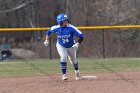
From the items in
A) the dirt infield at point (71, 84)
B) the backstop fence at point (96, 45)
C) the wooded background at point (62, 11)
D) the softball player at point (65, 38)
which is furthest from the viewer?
the wooded background at point (62, 11)

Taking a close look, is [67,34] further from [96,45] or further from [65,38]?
[96,45]

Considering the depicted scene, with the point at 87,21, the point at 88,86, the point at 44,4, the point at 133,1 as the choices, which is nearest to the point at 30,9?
the point at 44,4

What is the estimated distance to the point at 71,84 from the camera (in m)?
12.4

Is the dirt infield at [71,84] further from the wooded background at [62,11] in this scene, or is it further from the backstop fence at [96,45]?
the wooded background at [62,11]

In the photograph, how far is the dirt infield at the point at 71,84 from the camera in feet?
37.3

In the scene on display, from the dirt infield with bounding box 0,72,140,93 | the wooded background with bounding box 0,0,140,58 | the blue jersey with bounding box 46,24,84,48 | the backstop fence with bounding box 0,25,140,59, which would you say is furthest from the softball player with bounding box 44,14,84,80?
the wooded background with bounding box 0,0,140,58

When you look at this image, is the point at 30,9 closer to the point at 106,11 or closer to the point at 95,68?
the point at 106,11

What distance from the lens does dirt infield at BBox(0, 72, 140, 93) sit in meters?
11.4

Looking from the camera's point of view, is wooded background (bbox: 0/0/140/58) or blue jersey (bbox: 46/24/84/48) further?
wooded background (bbox: 0/0/140/58)

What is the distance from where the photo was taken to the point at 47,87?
11930 mm

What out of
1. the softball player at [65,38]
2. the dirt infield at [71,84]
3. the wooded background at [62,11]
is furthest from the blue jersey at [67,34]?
the wooded background at [62,11]

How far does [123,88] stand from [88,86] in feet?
3.18

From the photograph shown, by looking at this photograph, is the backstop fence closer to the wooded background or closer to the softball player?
the wooded background

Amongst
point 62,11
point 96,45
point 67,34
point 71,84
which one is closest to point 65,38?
point 67,34
